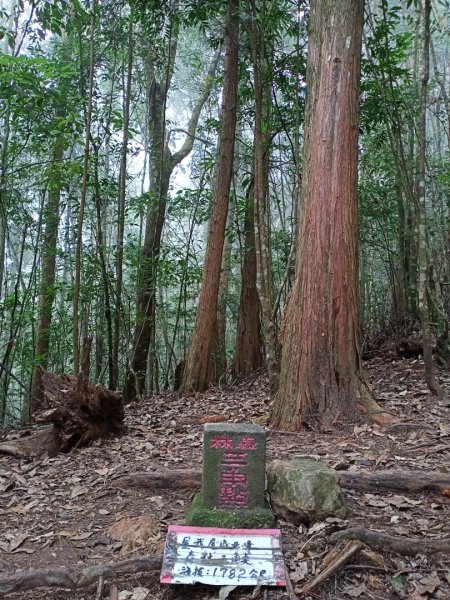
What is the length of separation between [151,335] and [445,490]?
7.55 meters

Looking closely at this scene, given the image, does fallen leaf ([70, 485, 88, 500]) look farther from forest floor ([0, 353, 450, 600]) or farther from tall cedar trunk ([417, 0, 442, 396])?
tall cedar trunk ([417, 0, 442, 396])

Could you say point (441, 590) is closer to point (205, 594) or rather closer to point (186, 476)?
point (205, 594)

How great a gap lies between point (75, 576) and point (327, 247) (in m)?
3.47

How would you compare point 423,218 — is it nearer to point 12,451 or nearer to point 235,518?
point 235,518

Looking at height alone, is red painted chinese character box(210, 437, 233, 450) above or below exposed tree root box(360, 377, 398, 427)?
below

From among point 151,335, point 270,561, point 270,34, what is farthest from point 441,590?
point 151,335

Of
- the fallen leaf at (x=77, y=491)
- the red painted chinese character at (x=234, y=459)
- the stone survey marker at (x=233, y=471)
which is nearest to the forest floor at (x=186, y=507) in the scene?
the fallen leaf at (x=77, y=491)

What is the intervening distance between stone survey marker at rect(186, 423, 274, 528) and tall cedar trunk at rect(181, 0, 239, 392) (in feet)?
16.9

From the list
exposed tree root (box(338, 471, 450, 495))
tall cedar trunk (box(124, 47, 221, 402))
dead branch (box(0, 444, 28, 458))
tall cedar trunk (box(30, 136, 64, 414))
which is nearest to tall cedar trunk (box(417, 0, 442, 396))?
exposed tree root (box(338, 471, 450, 495))

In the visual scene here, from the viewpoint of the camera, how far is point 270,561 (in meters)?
2.83

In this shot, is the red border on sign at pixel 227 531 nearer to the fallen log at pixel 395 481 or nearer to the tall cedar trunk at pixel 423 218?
the fallen log at pixel 395 481

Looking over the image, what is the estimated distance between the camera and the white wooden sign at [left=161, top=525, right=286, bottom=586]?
108 inches

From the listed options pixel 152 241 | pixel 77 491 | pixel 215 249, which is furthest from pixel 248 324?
pixel 77 491

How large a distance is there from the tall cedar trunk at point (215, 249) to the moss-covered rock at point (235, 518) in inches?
205
